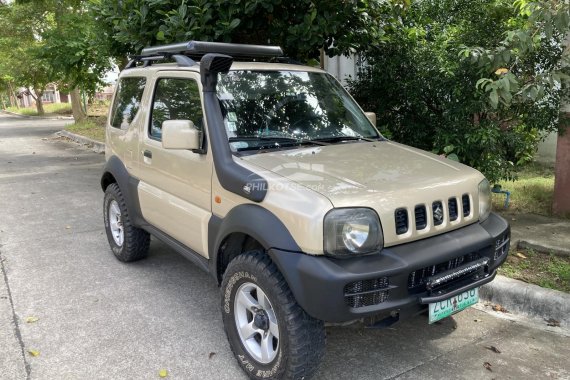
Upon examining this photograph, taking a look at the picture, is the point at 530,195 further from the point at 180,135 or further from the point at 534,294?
the point at 180,135

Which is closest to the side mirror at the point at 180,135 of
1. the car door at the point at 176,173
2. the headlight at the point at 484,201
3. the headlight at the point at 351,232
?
the car door at the point at 176,173

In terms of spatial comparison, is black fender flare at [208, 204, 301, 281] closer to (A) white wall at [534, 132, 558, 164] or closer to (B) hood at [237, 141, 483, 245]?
(B) hood at [237, 141, 483, 245]

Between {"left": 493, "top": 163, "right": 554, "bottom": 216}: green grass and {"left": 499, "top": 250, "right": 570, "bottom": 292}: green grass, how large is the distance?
1331mm

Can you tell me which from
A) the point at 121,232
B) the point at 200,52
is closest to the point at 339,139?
the point at 200,52

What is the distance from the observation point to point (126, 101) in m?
4.81

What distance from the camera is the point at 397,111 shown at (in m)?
6.19

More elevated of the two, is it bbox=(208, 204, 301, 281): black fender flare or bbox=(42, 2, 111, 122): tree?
bbox=(42, 2, 111, 122): tree

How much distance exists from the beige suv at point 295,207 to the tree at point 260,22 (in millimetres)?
1395

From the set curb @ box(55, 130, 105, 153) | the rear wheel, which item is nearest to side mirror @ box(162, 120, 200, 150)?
the rear wheel

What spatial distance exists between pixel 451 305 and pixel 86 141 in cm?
1485

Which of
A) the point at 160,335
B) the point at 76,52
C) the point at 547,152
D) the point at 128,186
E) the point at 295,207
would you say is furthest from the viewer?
the point at 76,52

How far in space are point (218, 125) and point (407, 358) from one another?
1986 millimetres

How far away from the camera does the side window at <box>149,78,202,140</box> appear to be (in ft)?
11.8

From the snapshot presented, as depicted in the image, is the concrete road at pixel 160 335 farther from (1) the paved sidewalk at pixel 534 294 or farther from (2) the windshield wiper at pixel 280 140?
(2) the windshield wiper at pixel 280 140
